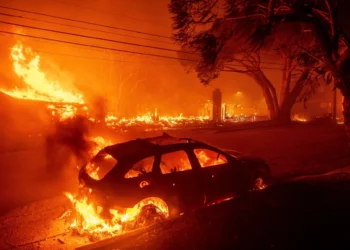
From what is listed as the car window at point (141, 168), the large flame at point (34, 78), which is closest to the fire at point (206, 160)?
the car window at point (141, 168)

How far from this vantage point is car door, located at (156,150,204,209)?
18.3 feet

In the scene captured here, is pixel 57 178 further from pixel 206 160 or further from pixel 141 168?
pixel 206 160

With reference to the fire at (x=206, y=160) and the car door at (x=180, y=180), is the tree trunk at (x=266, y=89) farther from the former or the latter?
the car door at (x=180, y=180)

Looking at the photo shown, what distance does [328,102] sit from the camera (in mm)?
50969

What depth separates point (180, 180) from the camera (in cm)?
574

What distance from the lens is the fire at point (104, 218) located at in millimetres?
5000

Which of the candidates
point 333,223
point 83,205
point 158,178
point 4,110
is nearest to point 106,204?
point 83,205

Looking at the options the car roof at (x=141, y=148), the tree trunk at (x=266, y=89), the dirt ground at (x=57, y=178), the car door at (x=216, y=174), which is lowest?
the dirt ground at (x=57, y=178)

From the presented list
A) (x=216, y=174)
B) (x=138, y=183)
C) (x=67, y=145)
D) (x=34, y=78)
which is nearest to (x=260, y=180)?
(x=216, y=174)

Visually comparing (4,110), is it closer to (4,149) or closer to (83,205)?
(4,149)

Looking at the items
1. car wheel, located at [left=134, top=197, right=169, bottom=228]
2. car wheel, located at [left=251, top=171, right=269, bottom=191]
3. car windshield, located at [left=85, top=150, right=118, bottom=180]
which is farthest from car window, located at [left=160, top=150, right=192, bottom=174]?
car wheel, located at [left=251, top=171, right=269, bottom=191]

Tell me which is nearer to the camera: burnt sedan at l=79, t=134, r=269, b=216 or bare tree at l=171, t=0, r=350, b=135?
burnt sedan at l=79, t=134, r=269, b=216

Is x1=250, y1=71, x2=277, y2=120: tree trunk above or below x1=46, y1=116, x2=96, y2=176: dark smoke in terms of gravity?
above

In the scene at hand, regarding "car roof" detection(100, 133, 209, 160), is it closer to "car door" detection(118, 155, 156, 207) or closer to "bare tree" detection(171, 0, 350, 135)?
"car door" detection(118, 155, 156, 207)
